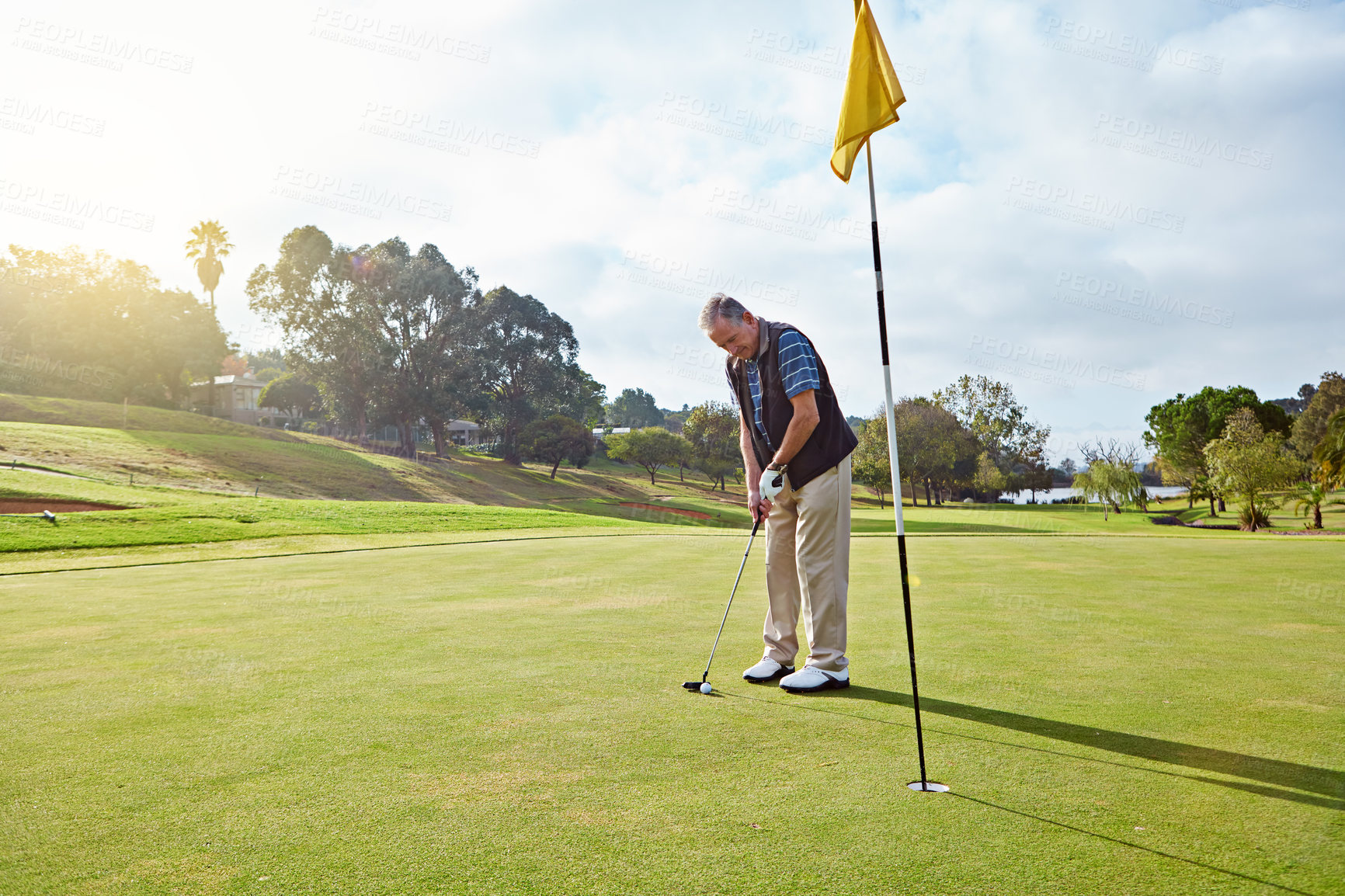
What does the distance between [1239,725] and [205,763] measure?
4.44m

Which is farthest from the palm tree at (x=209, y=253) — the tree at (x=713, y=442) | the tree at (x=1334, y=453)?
the tree at (x=1334, y=453)

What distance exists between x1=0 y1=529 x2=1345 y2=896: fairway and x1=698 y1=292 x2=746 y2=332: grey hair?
2.17 m

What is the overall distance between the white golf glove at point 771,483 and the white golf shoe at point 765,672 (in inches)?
40.2

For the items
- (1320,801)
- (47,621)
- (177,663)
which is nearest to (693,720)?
(1320,801)

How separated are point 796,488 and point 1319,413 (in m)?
82.8

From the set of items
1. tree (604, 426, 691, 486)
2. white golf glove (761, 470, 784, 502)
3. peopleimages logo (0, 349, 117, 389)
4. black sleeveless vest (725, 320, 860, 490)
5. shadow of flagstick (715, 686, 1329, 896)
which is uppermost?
peopleimages logo (0, 349, 117, 389)

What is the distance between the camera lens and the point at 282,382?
271 ft

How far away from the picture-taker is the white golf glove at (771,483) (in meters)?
4.78

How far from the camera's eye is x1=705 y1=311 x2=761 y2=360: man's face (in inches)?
197

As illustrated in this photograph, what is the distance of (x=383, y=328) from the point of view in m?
57.4

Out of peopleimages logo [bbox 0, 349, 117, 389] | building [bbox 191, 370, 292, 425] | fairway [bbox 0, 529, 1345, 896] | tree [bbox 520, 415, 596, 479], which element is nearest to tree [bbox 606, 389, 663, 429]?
building [bbox 191, 370, 292, 425]

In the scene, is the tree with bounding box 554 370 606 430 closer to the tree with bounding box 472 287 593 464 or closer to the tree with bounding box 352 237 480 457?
the tree with bounding box 472 287 593 464

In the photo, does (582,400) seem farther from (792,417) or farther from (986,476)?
(792,417)

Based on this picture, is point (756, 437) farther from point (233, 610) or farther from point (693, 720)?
point (233, 610)
